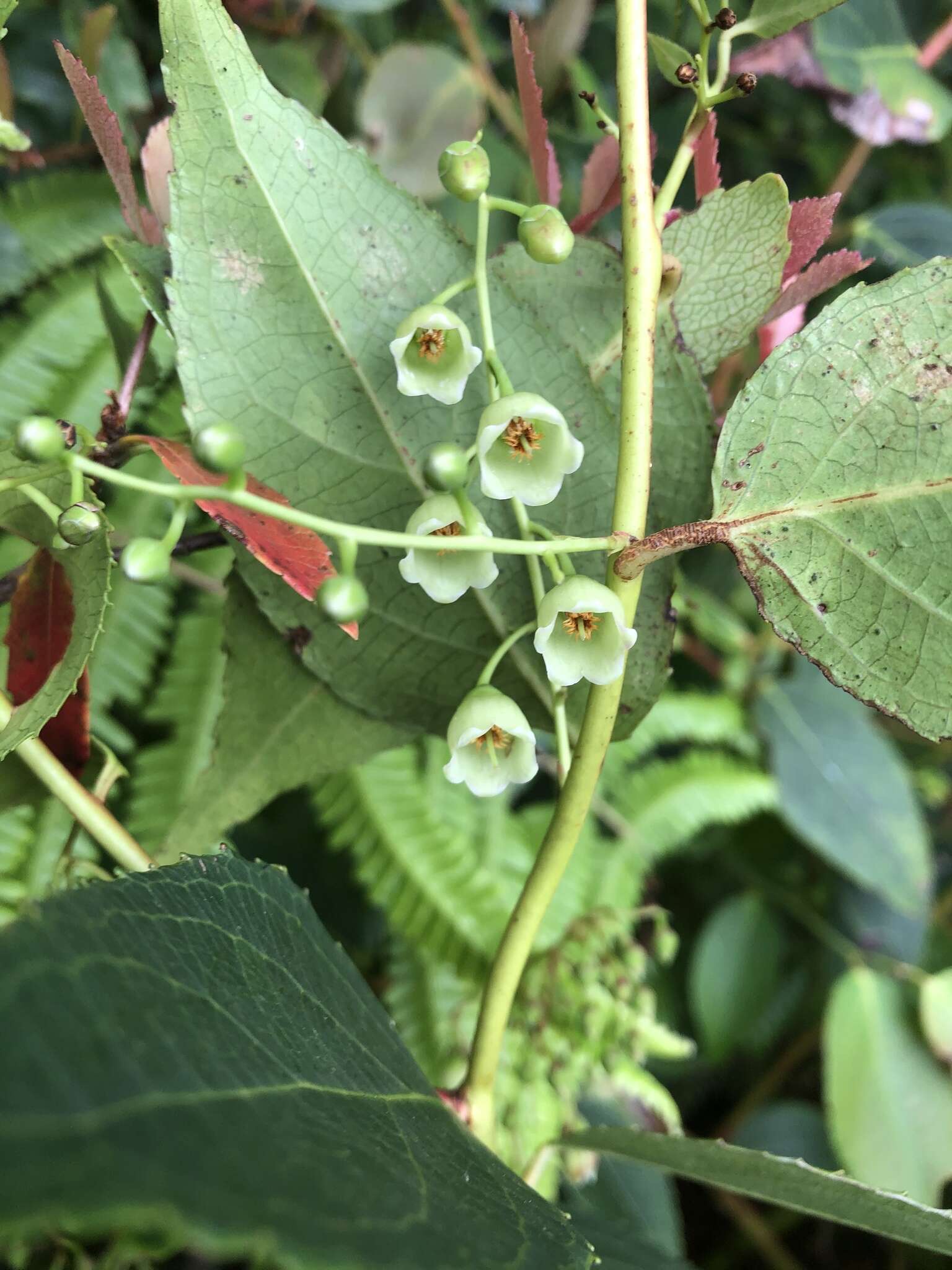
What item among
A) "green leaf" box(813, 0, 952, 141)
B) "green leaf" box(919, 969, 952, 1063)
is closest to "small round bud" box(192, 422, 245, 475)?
"green leaf" box(813, 0, 952, 141)

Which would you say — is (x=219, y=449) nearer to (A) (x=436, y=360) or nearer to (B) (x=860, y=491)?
(A) (x=436, y=360)

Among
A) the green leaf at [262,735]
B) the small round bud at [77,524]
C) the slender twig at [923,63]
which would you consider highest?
the slender twig at [923,63]

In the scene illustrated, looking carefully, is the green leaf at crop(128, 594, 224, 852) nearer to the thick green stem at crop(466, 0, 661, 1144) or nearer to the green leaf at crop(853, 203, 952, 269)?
the thick green stem at crop(466, 0, 661, 1144)

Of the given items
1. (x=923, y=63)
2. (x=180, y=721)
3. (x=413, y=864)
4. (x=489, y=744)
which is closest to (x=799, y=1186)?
(x=489, y=744)

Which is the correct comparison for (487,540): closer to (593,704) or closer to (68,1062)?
(593,704)

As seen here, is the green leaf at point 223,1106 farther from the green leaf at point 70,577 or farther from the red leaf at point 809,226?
the red leaf at point 809,226

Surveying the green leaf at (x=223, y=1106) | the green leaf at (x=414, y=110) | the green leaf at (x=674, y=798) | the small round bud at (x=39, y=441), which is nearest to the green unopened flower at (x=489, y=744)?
the green leaf at (x=223, y=1106)
